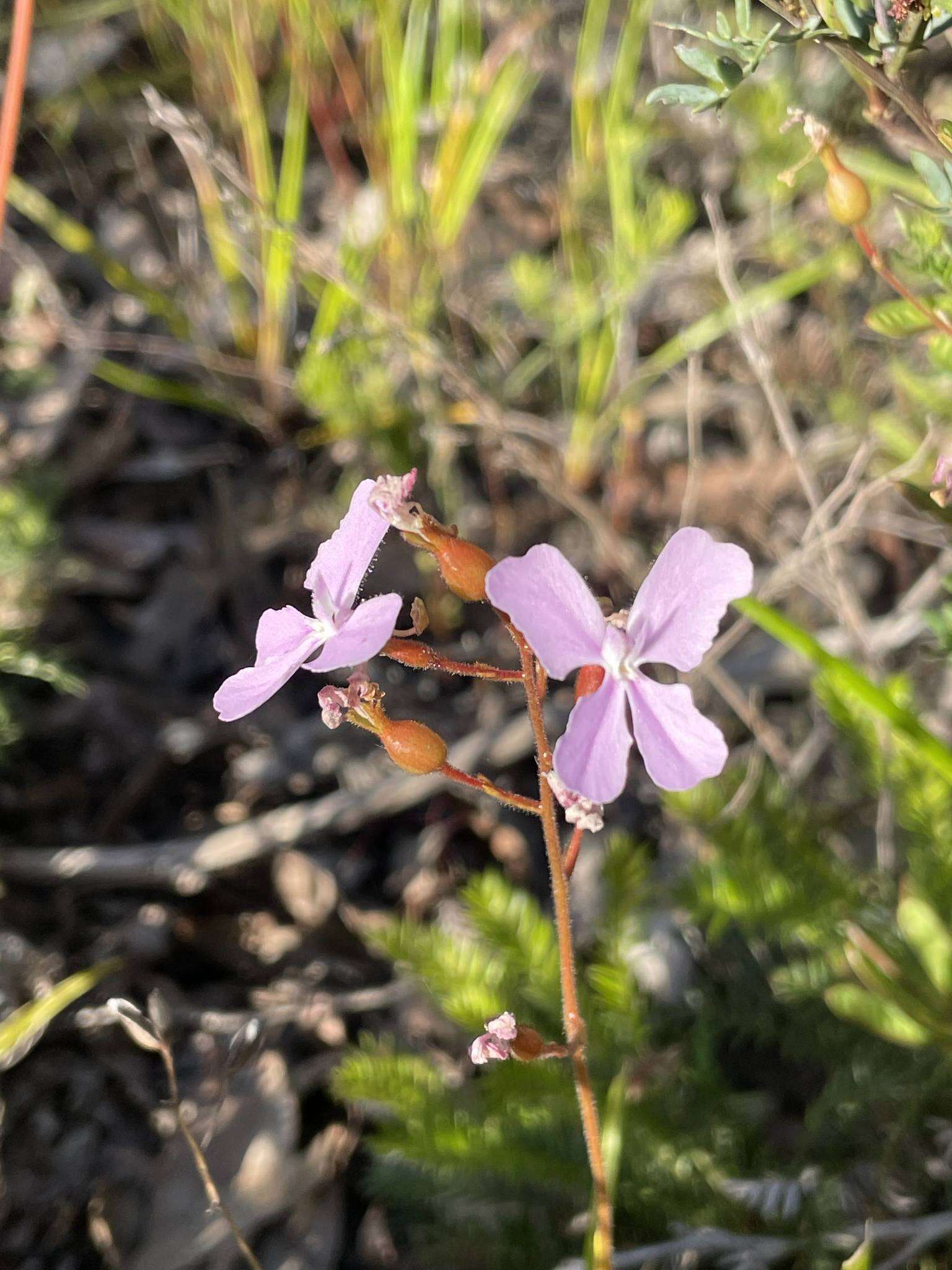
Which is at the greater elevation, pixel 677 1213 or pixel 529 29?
pixel 529 29

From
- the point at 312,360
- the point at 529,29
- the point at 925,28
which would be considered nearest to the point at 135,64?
the point at 529,29

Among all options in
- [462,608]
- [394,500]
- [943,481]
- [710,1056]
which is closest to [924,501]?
[943,481]

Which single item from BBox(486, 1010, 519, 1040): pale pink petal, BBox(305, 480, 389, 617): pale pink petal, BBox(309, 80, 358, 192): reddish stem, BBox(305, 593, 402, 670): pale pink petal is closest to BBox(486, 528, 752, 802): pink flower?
BBox(305, 593, 402, 670): pale pink petal

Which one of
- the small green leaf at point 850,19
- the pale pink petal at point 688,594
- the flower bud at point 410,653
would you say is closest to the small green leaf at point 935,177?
the small green leaf at point 850,19

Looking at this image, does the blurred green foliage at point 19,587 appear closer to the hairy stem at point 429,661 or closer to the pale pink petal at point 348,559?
the pale pink petal at point 348,559

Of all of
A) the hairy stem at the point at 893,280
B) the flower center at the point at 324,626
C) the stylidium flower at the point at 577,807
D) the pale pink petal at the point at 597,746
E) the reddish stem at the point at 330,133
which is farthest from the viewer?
the reddish stem at the point at 330,133

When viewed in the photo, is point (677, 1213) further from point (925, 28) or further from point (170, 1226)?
point (925, 28)

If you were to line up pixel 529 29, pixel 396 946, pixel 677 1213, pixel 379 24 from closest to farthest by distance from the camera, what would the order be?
pixel 677 1213, pixel 396 946, pixel 379 24, pixel 529 29
